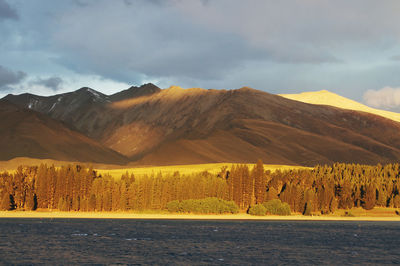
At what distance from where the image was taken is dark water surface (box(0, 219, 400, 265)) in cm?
8994

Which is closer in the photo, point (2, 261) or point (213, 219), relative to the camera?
point (2, 261)

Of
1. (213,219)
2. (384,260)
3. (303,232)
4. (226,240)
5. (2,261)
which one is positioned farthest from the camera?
(213,219)

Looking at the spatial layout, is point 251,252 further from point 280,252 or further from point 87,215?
point 87,215

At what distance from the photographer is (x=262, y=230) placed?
152 metres

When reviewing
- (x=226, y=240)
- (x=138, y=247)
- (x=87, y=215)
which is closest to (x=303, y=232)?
(x=226, y=240)

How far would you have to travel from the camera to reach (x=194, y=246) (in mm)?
109375

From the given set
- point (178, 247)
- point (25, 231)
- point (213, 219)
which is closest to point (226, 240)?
point (178, 247)

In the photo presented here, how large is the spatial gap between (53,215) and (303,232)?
94702mm

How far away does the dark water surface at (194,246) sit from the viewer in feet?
295

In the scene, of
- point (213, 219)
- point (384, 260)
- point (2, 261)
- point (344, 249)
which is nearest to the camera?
point (2, 261)

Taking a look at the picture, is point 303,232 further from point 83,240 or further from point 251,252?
point 83,240

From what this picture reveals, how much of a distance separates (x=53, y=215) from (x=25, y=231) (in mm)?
63826

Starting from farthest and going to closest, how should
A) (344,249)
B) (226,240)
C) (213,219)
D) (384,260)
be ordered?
(213,219)
(226,240)
(344,249)
(384,260)

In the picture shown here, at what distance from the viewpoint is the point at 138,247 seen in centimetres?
10575
